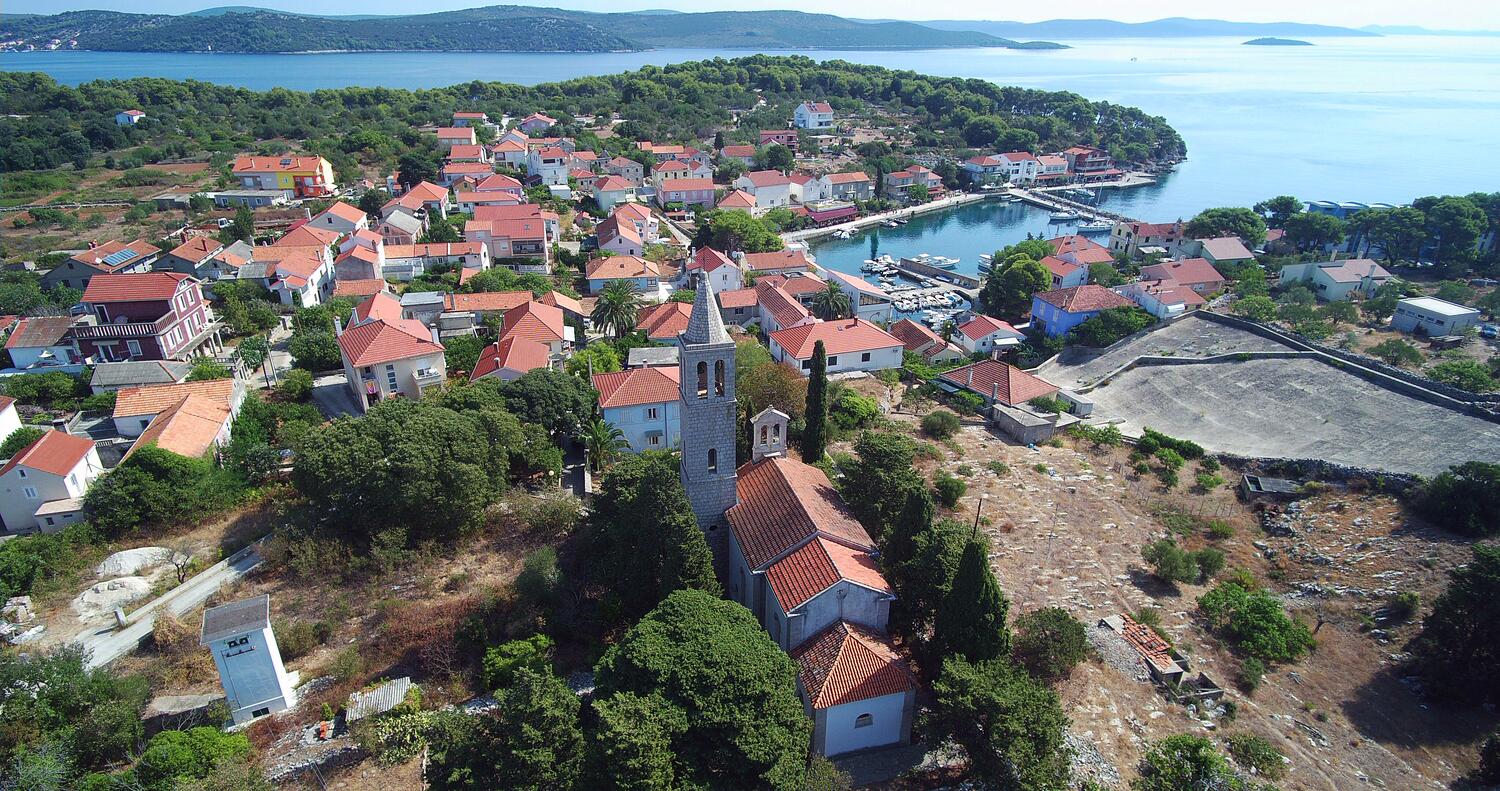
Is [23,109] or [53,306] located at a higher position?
[23,109]

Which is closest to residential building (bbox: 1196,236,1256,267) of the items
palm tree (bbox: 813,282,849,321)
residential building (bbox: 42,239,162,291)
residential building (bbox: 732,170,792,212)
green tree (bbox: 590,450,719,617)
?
palm tree (bbox: 813,282,849,321)

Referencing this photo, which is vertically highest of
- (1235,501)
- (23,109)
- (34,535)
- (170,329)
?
(23,109)

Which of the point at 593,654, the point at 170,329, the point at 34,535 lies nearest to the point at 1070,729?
the point at 593,654

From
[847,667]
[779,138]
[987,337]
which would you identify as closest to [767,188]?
[779,138]

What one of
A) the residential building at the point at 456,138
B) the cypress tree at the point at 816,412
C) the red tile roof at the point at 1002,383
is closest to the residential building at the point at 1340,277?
the red tile roof at the point at 1002,383

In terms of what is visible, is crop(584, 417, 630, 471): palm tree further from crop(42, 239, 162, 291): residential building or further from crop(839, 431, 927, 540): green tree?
crop(42, 239, 162, 291): residential building

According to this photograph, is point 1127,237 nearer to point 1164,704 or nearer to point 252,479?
point 1164,704

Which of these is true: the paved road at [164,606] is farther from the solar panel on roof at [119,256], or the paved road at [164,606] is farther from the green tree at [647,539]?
the solar panel on roof at [119,256]
